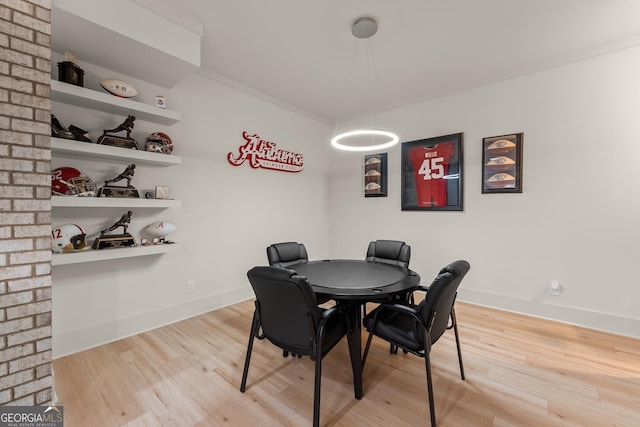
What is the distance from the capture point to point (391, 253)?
2930 mm

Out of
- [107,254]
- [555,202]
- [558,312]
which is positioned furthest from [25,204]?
[558,312]

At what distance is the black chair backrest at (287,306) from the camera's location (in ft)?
5.02

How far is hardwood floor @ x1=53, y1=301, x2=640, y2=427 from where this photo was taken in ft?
5.48

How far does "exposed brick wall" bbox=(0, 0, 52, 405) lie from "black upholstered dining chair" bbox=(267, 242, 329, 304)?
1.61 m

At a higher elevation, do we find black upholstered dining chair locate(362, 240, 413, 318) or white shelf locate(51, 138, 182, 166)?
white shelf locate(51, 138, 182, 166)

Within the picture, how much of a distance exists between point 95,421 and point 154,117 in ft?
8.02

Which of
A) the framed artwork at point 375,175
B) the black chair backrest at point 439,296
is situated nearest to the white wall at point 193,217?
the framed artwork at point 375,175

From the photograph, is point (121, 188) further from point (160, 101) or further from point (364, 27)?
point (364, 27)

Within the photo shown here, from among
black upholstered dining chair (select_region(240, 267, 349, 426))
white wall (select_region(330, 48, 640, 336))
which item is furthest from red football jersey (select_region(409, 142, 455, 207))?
black upholstered dining chair (select_region(240, 267, 349, 426))

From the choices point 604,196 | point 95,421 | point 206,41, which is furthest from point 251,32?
point 604,196

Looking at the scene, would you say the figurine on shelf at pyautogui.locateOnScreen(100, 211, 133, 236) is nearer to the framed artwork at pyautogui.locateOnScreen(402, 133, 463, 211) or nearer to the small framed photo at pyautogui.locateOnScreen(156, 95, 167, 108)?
the small framed photo at pyautogui.locateOnScreen(156, 95, 167, 108)

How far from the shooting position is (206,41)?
268 cm

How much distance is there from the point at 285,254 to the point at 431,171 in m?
2.42

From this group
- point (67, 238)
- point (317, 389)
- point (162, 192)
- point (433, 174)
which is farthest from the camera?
point (433, 174)
